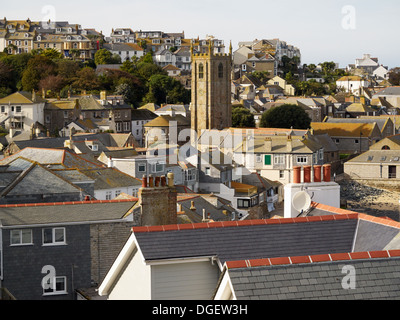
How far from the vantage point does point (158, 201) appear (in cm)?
1784

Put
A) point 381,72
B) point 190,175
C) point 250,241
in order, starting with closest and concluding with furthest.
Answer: point 250,241
point 190,175
point 381,72

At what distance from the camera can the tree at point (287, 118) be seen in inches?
3553

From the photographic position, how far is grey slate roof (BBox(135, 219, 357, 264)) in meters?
11.3

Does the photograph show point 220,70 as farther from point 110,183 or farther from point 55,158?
point 55,158

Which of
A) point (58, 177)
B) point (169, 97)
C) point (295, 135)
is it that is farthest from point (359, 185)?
point (58, 177)

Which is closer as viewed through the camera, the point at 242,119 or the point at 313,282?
the point at 313,282

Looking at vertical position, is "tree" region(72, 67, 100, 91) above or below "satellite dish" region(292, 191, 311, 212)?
above

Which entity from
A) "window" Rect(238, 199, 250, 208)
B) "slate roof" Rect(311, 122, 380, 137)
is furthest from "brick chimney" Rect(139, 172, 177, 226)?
"slate roof" Rect(311, 122, 380, 137)

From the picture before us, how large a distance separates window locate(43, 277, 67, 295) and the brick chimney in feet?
8.37

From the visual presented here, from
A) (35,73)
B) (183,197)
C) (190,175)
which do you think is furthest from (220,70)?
(183,197)

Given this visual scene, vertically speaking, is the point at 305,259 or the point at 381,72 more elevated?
the point at 381,72

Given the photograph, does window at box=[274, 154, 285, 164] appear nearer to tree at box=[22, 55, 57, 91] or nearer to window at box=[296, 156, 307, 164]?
window at box=[296, 156, 307, 164]

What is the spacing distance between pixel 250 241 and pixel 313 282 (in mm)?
3072

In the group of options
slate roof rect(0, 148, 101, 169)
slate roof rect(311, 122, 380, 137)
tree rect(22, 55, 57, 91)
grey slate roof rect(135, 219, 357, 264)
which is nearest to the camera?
grey slate roof rect(135, 219, 357, 264)
